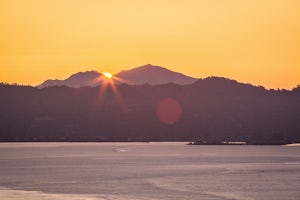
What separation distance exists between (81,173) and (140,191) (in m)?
42.3

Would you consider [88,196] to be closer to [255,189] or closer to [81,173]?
[255,189]

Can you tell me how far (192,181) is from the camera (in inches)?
4683

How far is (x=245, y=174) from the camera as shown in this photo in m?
135

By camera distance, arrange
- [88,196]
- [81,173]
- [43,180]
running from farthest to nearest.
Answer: [81,173] < [43,180] < [88,196]

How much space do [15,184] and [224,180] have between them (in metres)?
30.3

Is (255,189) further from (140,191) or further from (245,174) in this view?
(245,174)

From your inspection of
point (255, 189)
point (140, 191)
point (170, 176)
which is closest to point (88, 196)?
point (140, 191)

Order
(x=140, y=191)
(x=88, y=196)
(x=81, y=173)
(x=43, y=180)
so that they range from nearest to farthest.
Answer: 1. (x=88, y=196)
2. (x=140, y=191)
3. (x=43, y=180)
4. (x=81, y=173)

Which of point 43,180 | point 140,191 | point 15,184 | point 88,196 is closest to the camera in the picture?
point 88,196

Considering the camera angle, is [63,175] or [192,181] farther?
Result: [63,175]

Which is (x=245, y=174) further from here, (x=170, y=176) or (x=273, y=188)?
(x=273, y=188)

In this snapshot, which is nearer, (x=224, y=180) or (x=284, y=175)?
(x=224, y=180)

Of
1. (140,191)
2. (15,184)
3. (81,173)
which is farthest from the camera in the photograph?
(81,173)

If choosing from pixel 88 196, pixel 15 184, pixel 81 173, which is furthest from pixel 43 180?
pixel 88 196
